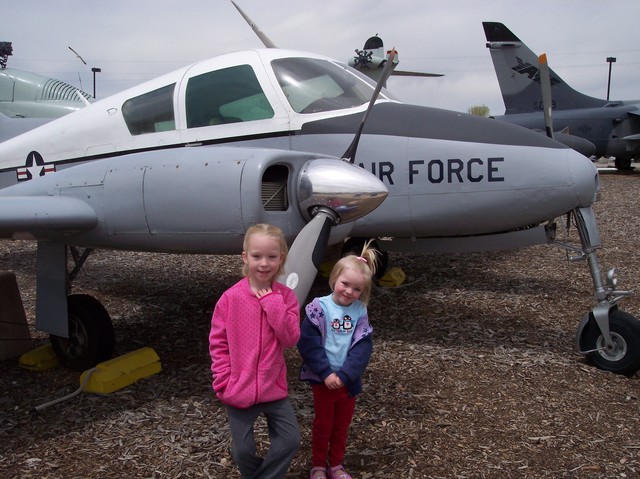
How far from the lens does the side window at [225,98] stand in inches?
193

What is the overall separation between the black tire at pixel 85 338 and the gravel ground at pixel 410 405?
0.46ft

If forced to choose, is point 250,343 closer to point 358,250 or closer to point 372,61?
point 358,250

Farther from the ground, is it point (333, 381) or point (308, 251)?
point (308, 251)

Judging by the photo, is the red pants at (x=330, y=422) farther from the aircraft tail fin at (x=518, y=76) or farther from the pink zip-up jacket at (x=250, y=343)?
the aircraft tail fin at (x=518, y=76)

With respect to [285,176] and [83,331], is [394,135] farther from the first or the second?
[83,331]

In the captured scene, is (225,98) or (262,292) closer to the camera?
(262,292)

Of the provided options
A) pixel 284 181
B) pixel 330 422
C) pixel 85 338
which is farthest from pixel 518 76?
pixel 330 422

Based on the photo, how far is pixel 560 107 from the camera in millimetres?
24906

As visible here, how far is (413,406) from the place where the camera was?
350 cm

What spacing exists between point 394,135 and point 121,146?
257 cm

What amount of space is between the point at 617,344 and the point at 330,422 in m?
2.53

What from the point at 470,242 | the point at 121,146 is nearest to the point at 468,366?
the point at 470,242

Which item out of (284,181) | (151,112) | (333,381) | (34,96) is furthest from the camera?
(34,96)

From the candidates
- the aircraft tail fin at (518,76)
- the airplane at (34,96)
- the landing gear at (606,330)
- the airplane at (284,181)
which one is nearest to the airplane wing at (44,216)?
the airplane at (284,181)
